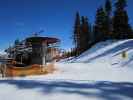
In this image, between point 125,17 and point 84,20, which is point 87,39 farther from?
→ point 125,17

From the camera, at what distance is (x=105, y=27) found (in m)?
59.3

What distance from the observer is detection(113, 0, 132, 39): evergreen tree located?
54188 millimetres

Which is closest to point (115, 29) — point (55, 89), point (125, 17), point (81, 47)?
point (125, 17)

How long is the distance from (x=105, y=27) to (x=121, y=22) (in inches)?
230

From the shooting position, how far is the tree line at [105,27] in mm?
54500

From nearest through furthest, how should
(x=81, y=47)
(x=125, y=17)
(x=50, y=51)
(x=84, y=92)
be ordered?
(x=84, y=92)
(x=50, y=51)
(x=125, y=17)
(x=81, y=47)

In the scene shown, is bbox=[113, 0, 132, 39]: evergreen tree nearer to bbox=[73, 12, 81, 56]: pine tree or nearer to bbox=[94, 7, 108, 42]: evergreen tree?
bbox=[94, 7, 108, 42]: evergreen tree

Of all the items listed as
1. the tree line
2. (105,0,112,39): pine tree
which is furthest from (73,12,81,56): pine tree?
(105,0,112,39): pine tree

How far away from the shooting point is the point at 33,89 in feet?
19.7

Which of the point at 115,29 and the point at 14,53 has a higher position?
the point at 115,29

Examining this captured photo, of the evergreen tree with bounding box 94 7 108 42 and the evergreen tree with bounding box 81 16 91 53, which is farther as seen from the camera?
the evergreen tree with bounding box 81 16 91 53

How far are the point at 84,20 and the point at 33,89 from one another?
213 ft

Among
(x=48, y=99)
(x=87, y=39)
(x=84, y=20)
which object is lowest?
(x=48, y=99)

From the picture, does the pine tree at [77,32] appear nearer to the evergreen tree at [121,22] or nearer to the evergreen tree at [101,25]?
the evergreen tree at [101,25]
